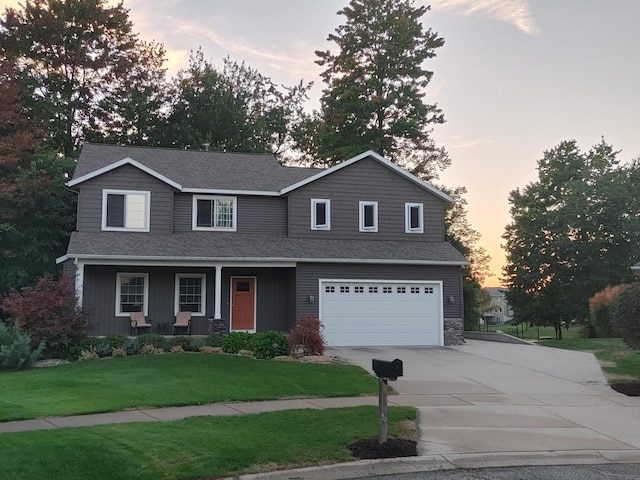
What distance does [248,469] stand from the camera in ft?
23.0

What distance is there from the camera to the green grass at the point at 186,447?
22.0ft

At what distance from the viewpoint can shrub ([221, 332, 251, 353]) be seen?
728 inches

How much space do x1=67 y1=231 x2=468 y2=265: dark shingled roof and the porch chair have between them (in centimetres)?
229

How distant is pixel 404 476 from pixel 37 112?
30321 millimetres

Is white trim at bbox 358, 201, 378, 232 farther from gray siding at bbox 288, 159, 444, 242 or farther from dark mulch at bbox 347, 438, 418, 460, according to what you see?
dark mulch at bbox 347, 438, 418, 460

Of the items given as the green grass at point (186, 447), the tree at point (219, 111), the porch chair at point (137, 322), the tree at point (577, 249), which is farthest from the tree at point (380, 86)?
the green grass at point (186, 447)

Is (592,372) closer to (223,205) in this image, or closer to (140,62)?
(223,205)

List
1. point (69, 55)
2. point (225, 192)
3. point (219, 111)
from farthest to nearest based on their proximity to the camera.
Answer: point (219, 111) → point (69, 55) → point (225, 192)

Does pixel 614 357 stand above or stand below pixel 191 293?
below

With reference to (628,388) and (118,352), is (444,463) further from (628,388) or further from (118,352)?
(118,352)

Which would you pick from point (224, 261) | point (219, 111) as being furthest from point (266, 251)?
point (219, 111)

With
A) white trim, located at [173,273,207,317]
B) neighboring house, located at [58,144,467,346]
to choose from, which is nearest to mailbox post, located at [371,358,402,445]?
neighboring house, located at [58,144,467,346]

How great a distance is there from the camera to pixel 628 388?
13727 millimetres

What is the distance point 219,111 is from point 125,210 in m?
17.6
